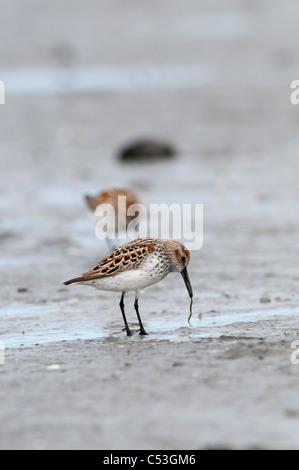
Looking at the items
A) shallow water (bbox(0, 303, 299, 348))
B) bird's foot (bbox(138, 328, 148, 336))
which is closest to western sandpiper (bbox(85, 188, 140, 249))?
shallow water (bbox(0, 303, 299, 348))

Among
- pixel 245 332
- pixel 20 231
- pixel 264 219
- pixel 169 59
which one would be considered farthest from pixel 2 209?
pixel 169 59

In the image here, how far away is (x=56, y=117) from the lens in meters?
20.7

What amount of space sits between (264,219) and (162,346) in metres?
5.69

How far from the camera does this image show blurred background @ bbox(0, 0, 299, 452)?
30.5 feet

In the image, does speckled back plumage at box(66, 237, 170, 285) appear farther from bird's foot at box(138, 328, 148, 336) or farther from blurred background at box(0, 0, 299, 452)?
blurred background at box(0, 0, 299, 452)

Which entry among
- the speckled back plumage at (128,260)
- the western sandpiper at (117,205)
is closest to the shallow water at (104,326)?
the speckled back plumage at (128,260)

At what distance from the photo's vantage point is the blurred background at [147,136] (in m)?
9.30

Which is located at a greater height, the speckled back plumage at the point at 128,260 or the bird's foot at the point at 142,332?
the speckled back plumage at the point at 128,260

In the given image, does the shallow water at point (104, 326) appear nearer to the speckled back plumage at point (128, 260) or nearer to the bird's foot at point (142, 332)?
the bird's foot at point (142, 332)

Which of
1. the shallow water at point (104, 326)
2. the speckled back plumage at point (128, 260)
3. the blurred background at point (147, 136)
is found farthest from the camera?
the blurred background at point (147, 136)

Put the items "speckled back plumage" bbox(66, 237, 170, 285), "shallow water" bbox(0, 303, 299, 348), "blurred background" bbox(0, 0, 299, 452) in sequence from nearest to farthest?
1. "speckled back plumage" bbox(66, 237, 170, 285)
2. "shallow water" bbox(0, 303, 299, 348)
3. "blurred background" bbox(0, 0, 299, 452)
